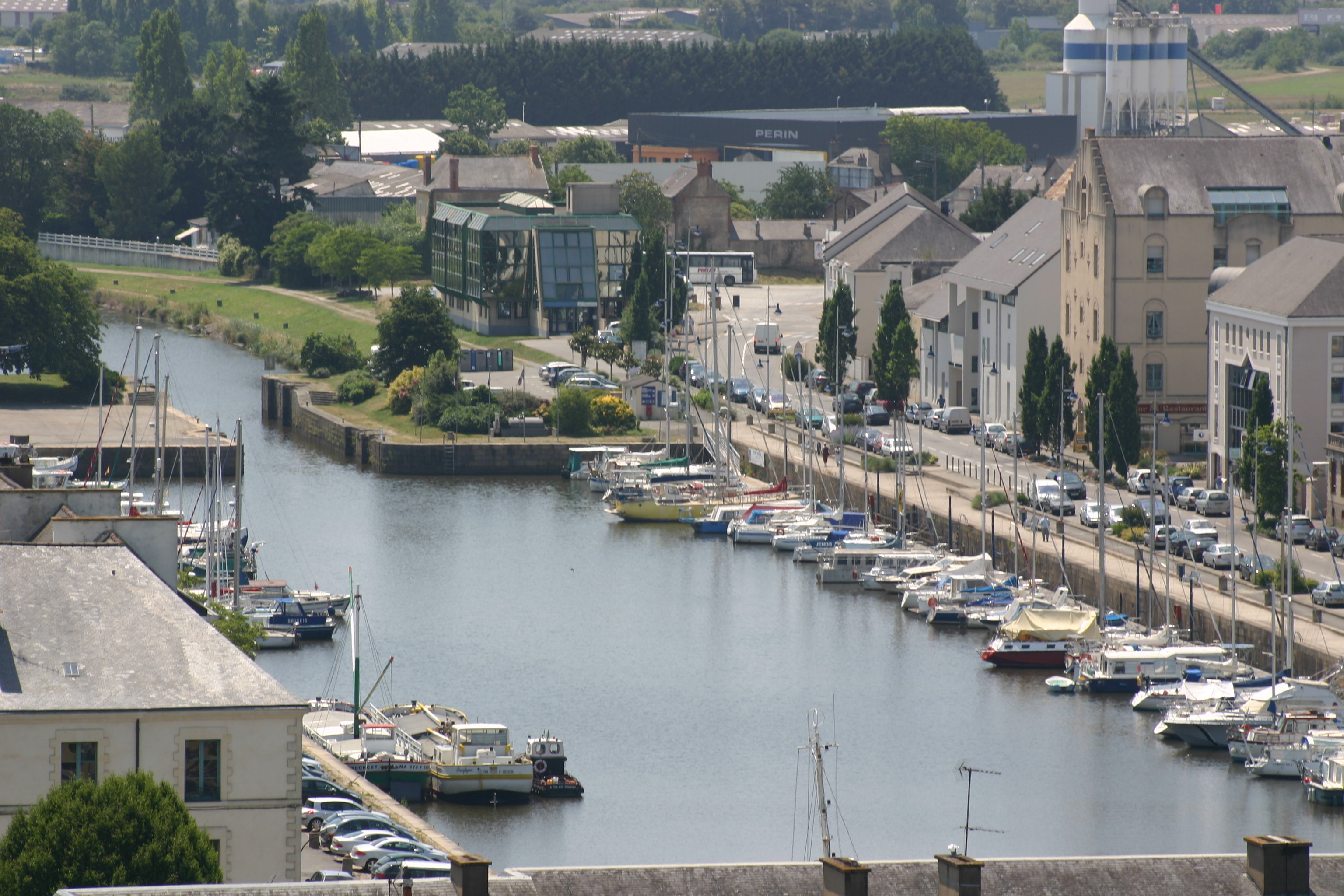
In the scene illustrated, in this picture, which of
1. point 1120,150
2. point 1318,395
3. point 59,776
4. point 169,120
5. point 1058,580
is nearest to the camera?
point 59,776

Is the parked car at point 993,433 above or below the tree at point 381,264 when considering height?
below

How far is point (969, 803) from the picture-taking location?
4747 cm

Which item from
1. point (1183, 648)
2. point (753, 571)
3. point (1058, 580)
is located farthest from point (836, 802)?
point (753, 571)

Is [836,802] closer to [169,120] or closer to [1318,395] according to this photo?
[1318,395]

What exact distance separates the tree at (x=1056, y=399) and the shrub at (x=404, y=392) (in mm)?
29920

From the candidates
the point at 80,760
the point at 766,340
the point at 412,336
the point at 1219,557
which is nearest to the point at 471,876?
the point at 80,760

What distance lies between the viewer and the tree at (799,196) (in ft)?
581

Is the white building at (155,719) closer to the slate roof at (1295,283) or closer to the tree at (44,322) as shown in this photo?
the slate roof at (1295,283)

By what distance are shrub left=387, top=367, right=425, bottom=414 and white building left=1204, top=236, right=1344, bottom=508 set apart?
1511 inches

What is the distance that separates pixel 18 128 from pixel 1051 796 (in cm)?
14179

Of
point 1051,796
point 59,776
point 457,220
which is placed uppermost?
point 457,220

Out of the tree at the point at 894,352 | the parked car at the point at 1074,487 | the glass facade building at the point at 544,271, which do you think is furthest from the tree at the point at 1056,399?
the glass facade building at the point at 544,271

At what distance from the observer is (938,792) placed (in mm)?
54594

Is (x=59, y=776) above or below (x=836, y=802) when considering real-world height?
above
